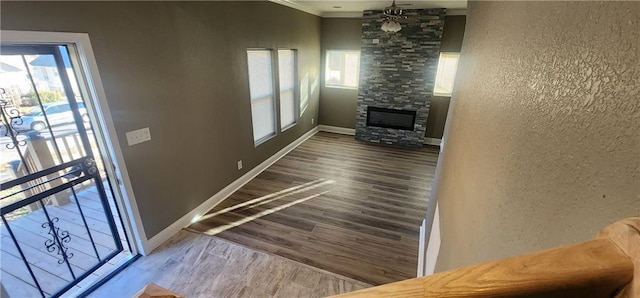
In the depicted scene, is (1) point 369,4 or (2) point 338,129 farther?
(2) point 338,129

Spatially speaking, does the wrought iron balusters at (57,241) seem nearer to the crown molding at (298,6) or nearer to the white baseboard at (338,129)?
the crown molding at (298,6)

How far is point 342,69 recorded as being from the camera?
5.76 meters

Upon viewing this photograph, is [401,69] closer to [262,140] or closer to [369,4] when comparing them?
[369,4]

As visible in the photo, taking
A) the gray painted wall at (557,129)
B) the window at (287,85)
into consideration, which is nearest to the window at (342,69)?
the window at (287,85)

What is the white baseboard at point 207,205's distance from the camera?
2.49 m

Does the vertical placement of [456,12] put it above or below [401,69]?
above

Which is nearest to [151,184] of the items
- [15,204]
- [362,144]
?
[15,204]

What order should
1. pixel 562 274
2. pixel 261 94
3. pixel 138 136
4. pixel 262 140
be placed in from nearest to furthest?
pixel 562 274 < pixel 138 136 < pixel 261 94 < pixel 262 140

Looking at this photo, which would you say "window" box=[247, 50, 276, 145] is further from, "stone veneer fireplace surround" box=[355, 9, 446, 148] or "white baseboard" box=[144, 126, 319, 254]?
"stone veneer fireplace surround" box=[355, 9, 446, 148]

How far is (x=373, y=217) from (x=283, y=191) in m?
1.28

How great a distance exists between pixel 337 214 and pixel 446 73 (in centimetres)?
375

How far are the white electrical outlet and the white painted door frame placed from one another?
0.10 meters

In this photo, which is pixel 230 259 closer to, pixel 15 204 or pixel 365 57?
pixel 15 204

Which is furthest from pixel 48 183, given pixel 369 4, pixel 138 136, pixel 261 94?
pixel 369 4
